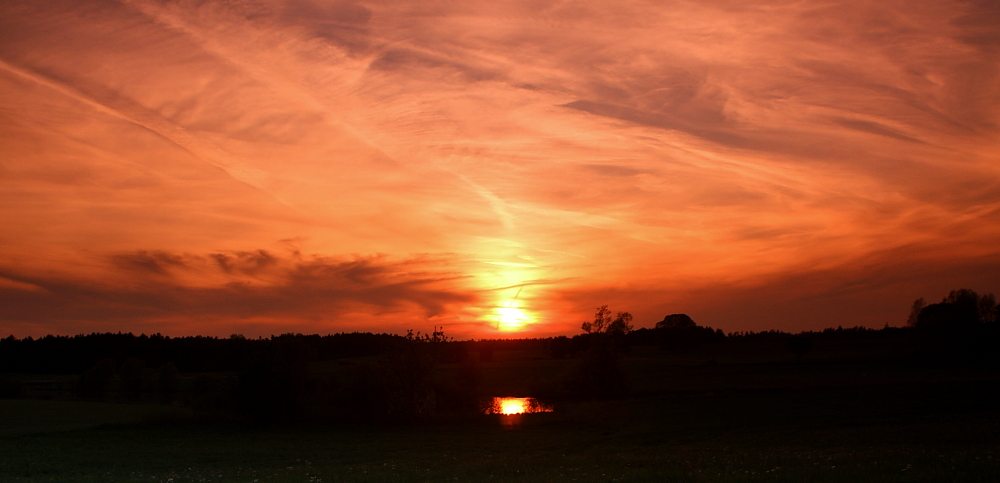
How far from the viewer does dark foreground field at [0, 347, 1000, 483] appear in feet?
53.9

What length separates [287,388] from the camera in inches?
2279

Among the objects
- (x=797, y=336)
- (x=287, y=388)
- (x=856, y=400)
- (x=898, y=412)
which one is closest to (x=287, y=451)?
(x=287, y=388)

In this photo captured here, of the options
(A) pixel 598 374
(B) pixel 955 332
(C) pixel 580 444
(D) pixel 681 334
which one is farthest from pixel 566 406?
(D) pixel 681 334

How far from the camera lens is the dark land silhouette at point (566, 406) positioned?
20203mm

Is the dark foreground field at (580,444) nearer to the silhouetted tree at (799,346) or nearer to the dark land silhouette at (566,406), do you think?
the dark land silhouette at (566,406)

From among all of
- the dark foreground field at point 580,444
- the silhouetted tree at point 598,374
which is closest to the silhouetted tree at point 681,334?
the silhouetted tree at point 598,374

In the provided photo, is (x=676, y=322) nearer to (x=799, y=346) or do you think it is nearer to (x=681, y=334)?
(x=681, y=334)

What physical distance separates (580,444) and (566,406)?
3862cm

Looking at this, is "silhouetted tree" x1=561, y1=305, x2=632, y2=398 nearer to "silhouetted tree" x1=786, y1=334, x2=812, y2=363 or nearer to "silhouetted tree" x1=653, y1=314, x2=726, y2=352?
"silhouetted tree" x1=786, y1=334, x2=812, y2=363

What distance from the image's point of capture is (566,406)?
69.4 m

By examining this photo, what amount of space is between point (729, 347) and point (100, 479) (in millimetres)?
153237

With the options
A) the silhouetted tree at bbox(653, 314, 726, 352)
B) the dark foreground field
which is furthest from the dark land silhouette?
the silhouetted tree at bbox(653, 314, 726, 352)

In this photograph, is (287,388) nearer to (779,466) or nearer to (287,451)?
Answer: (287,451)

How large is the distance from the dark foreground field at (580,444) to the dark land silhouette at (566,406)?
0.16m
